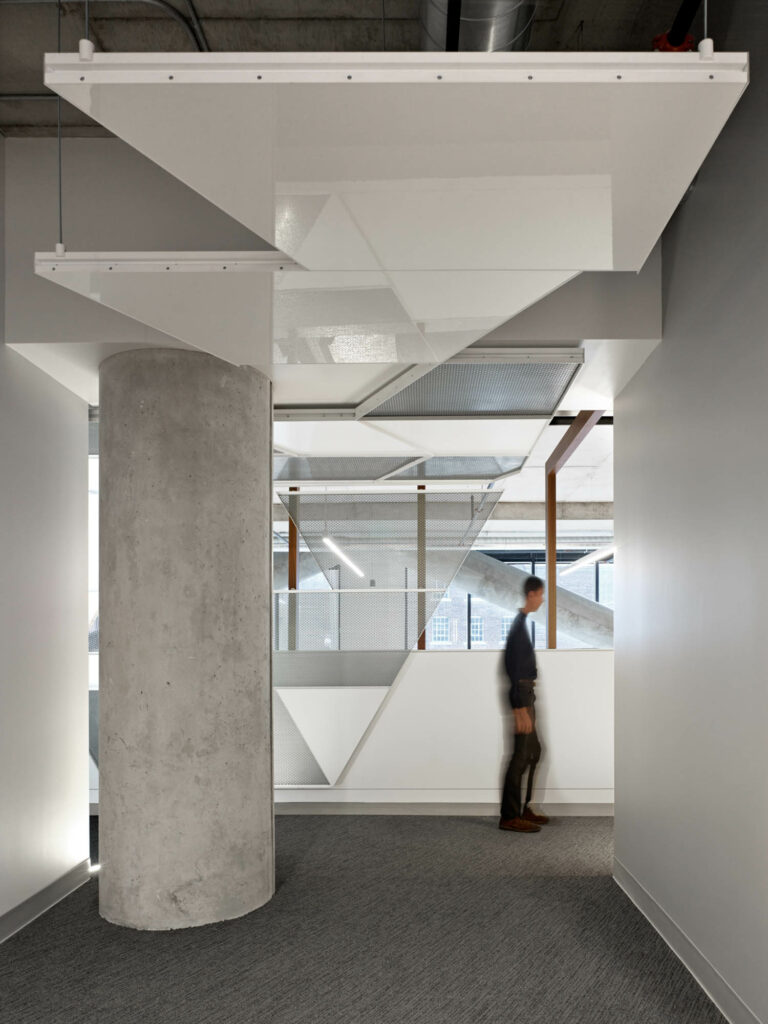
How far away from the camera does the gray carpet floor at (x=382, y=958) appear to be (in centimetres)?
408

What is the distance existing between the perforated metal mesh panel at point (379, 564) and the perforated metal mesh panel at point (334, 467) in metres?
0.43

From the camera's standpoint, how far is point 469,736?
8516mm

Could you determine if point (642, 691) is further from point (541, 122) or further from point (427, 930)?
point (541, 122)

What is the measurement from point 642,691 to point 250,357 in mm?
2834

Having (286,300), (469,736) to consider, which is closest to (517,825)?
(469,736)

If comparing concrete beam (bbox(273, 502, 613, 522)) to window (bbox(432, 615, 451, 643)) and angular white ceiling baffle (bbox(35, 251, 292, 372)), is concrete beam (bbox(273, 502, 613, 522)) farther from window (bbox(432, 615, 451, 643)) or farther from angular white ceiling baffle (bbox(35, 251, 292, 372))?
angular white ceiling baffle (bbox(35, 251, 292, 372))

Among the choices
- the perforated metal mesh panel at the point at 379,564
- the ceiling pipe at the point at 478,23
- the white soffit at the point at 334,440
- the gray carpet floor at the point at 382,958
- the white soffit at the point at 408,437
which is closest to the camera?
Answer: the ceiling pipe at the point at 478,23

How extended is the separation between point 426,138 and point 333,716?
6.52m

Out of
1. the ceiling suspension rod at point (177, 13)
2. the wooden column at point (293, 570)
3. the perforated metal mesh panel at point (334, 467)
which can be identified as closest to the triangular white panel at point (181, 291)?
the ceiling suspension rod at point (177, 13)

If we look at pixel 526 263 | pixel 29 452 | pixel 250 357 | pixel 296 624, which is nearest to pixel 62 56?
pixel 526 263

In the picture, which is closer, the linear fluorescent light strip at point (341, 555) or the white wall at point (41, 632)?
the white wall at point (41, 632)

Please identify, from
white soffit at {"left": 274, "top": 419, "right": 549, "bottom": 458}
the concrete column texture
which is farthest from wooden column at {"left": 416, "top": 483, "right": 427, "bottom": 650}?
the concrete column texture

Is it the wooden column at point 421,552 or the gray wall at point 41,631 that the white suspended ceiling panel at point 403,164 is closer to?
the gray wall at point 41,631

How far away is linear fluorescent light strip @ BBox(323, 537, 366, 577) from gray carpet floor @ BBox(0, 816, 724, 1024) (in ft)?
9.85
